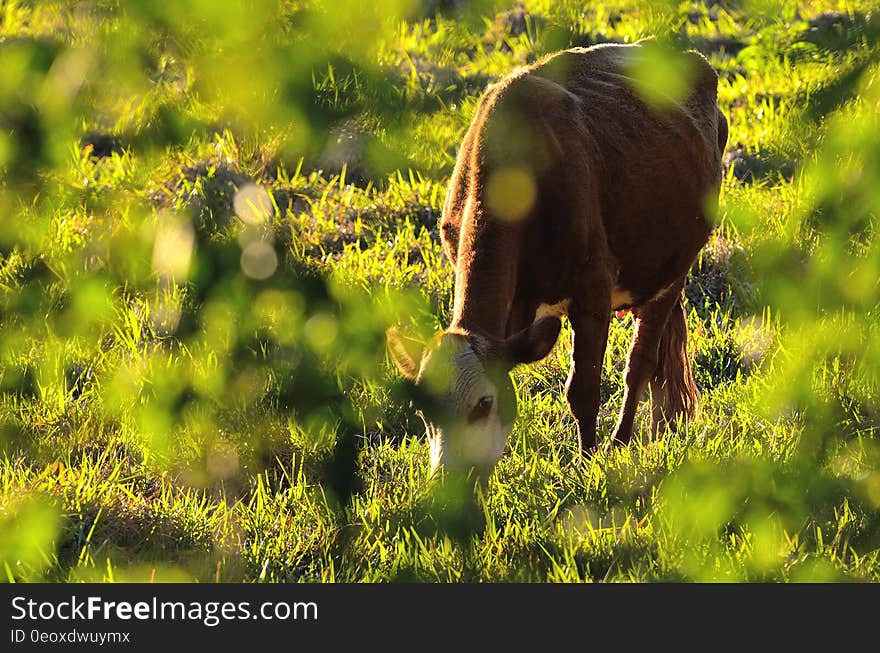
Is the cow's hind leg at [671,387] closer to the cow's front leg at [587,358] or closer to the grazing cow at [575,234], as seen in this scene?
the grazing cow at [575,234]

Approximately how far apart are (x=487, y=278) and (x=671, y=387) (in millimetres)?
2029

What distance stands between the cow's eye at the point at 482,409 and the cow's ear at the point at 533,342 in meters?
0.29

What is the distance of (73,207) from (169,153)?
0.13 m

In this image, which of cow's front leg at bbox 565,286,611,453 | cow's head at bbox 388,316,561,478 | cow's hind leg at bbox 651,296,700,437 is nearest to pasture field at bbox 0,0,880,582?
cow's head at bbox 388,316,561,478

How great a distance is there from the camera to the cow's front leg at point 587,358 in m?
5.02

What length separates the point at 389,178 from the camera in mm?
1254

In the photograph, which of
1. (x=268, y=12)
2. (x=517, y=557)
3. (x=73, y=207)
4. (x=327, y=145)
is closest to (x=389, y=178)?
(x=327, y=145)

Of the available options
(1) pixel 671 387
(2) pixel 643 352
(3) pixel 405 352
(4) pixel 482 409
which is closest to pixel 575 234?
(4) pixel 482 409

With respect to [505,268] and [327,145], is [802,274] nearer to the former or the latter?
[327,145]

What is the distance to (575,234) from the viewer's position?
480 cm

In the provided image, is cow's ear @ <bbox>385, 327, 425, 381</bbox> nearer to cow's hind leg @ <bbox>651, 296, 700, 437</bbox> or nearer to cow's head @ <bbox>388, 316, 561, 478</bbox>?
cow's head @ <bbox>388, 316, 561, 478</bbox>

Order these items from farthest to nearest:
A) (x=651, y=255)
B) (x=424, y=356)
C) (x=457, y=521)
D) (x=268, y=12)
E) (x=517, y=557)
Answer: (x=651, y=255) → (x=517, y=557) → (x=457, y=521) → (x=424, y=356) → (x=268, y=12)

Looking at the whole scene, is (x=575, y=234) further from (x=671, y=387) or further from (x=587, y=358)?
(x=671, y=387)

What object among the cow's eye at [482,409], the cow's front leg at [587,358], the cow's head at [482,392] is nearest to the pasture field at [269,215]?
the cow's head at [482,392]
